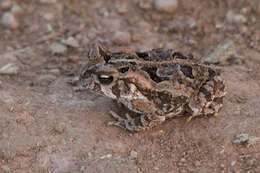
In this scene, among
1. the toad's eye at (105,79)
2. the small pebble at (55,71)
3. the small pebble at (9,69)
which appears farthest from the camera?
the small pebble at (55,71)

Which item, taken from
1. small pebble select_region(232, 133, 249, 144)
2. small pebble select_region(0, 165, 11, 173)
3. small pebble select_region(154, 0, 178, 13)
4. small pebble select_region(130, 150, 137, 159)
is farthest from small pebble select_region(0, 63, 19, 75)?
small pebble select_region(232, 133, 249, 144)

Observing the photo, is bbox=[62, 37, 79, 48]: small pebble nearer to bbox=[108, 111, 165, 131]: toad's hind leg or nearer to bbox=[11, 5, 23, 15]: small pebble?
bbox=[11, 5, 23, 15]: small pebble

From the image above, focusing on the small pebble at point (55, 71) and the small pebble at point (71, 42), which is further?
the small pebble at point (71, 42)

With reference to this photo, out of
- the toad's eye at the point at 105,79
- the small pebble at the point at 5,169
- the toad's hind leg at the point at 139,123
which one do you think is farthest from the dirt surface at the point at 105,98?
the toad's eye at the point at 105,79

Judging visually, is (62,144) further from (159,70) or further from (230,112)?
(230,112)

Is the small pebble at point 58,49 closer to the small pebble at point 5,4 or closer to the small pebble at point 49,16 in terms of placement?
the small pebble at point 49,16

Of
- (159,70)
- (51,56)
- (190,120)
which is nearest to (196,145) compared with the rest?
(190,120)

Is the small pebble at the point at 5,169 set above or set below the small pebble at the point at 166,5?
below
